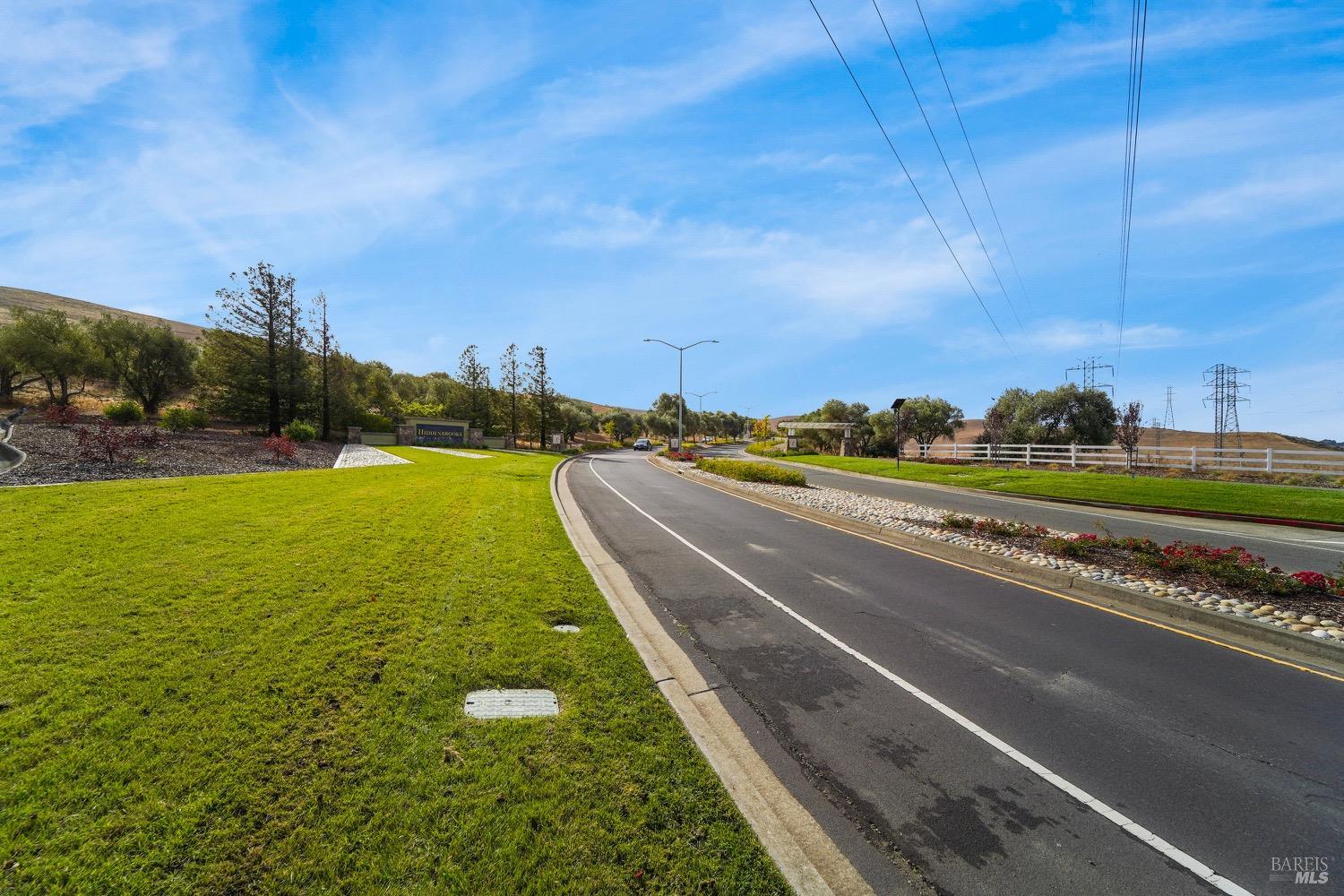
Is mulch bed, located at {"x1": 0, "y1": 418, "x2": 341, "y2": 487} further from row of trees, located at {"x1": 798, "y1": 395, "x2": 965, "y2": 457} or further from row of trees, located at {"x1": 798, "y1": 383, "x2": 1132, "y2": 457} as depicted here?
row of trees, located at {"x1": 798, "y1": 395, "x2": 965, "y2": 457}

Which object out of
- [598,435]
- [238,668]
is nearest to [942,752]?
[238,668]

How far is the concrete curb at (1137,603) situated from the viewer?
18.7 ft

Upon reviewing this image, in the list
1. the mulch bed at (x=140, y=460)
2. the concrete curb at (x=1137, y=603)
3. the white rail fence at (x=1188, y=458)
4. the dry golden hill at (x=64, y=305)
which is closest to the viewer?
the concrete curb at (x=1137, y=603)

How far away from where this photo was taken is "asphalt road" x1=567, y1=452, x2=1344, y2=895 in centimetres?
302

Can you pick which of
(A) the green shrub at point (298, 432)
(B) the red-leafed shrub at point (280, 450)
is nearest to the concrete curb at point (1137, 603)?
(B) the red-leafed shrub at point (280, 450)

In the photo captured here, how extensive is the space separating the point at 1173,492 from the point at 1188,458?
33.6 ft

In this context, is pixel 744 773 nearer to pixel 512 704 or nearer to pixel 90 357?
pixel 512 704

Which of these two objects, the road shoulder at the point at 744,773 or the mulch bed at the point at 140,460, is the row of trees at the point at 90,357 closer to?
the mulch bed at the point at 140,460

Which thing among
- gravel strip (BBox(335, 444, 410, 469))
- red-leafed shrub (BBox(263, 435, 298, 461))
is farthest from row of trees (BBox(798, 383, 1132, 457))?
red-leafed shrub (BBox(263, 435, 298, 461))

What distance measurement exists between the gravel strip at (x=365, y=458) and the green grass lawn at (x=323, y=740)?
17.9 metres

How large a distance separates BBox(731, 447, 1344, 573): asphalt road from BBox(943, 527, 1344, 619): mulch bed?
1788mm

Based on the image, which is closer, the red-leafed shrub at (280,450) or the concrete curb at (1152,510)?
the concrete curb at (1152,510)

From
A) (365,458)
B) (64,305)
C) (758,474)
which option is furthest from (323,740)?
(64,305)

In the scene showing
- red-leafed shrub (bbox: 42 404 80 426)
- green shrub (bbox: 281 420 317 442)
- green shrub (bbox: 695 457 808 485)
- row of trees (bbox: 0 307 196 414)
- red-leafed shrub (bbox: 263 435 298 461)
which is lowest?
green shrub (bbox: 695 457 808 485)
